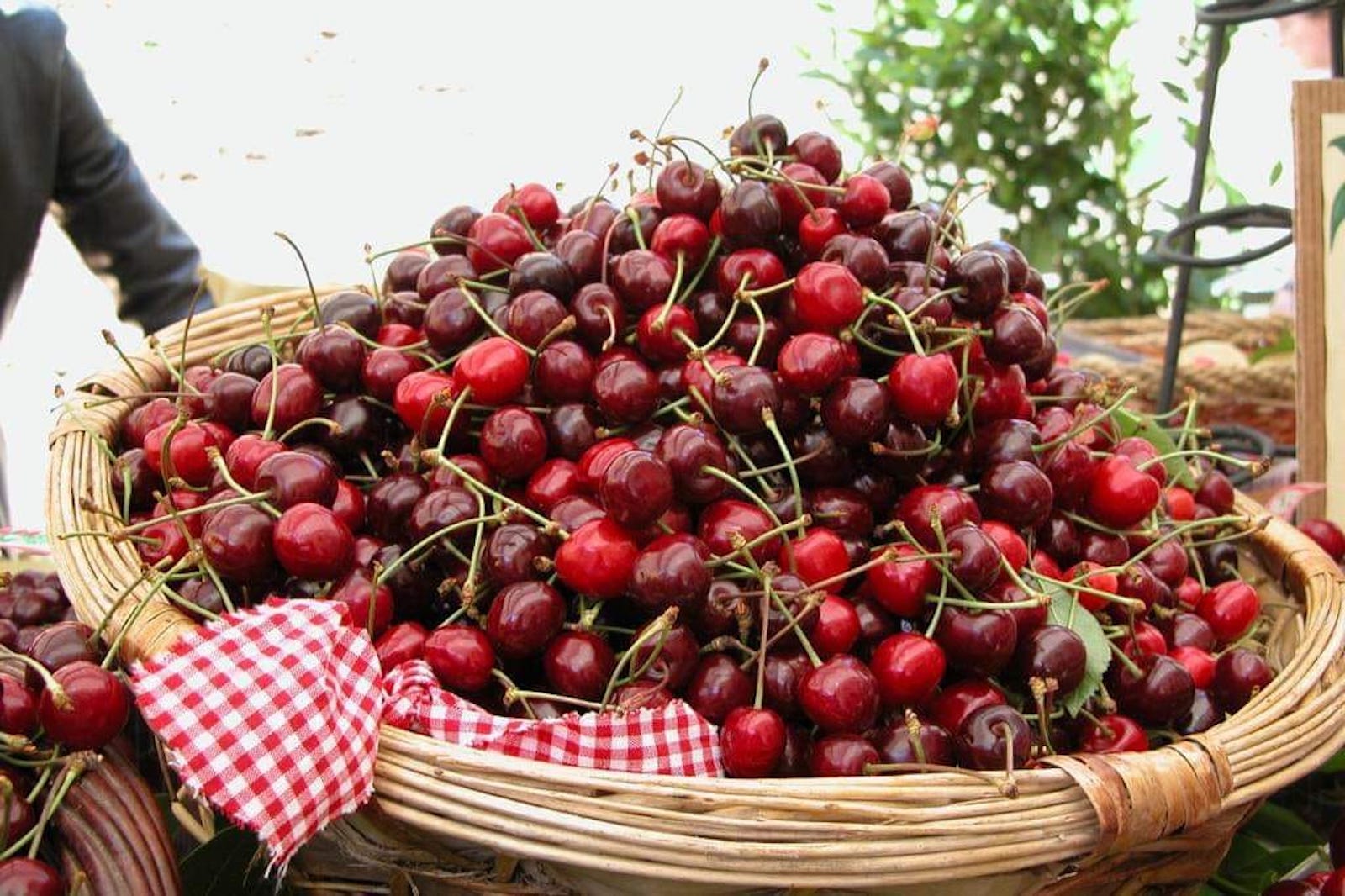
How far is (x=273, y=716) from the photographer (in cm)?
71

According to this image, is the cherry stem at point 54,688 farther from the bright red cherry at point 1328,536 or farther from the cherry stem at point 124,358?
the bright red cherry at point 1328,536

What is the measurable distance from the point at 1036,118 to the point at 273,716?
2.94m

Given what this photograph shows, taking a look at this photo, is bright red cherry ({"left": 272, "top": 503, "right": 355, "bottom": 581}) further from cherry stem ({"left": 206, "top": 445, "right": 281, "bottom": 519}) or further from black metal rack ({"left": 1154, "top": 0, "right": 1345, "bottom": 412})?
black metal rack ({"left": 1154, "top": 0, "right": 1345, "bottom": 412})

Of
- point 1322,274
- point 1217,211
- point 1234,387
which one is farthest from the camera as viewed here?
point 1234,387

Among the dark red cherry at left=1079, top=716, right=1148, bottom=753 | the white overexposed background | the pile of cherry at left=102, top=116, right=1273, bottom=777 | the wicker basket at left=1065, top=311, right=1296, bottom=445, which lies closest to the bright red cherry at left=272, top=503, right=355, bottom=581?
the pile of cherry at left=102, top=116, right=1273, bottom=777

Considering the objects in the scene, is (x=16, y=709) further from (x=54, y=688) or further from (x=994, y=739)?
(x=994, y=739)

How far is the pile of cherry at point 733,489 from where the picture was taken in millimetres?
773

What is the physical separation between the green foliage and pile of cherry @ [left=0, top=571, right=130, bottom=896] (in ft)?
8.89

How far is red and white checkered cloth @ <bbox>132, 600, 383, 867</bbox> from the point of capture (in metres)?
0.67

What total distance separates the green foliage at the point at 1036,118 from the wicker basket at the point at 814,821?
253 cm

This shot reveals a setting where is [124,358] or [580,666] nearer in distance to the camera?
[580,666]

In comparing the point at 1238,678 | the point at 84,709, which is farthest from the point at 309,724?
the point at 1238,678

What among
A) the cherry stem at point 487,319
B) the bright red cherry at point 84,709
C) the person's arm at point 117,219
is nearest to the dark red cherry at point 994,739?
the cherry stem at point 487,319

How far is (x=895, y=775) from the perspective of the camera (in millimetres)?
718
